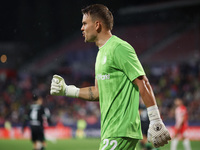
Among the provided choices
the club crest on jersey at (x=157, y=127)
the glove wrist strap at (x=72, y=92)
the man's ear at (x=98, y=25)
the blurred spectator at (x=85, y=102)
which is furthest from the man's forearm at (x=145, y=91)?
the blurred spectator at (x=85, y=102)

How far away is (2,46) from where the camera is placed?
33000 millimetres

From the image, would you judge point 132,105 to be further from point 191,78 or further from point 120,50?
point 191,78

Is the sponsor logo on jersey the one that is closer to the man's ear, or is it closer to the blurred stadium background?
the man's ear

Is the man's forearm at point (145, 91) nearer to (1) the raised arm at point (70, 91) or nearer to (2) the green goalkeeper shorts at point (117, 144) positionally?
(2) the green goalkeeper shorts at point (117, 144)

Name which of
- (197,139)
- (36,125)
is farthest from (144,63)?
(36,125)

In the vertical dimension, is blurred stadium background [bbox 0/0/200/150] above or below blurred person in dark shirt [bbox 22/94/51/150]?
above

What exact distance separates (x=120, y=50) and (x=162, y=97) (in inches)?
730

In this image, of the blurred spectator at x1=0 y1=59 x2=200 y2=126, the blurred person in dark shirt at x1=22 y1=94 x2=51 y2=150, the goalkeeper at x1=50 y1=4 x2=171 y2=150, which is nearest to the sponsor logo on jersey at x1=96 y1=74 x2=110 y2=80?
the goalkeeper at x1=50 y1=4 x2=171 y2=150

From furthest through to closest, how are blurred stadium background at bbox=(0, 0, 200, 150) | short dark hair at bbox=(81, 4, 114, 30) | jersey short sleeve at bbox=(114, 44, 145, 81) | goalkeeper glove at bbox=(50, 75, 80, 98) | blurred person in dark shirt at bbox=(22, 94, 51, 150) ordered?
blurred stadium background at bbox=(0, 0, 200, 150), blurred person in dark shirt at bbox=(22, 94, 51, 150), goalkeeper glove at bbox=(50, 75, 80, 98), short dark hair at bbox=(81, 4, 114, 30), jersey short sleeve at bbox=(114, 44, 145, 81)

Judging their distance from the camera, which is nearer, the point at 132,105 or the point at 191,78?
the point at 132,105

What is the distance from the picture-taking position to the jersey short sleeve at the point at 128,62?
372 centimetres

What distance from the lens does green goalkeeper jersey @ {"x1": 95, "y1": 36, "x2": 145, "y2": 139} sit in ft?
12.4

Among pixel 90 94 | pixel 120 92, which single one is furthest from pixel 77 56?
pixel 120 92

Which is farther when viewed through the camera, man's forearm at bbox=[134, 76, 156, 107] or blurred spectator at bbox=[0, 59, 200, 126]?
blurred spectator at bbox=[0, 59, 200, 126]
